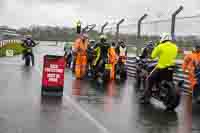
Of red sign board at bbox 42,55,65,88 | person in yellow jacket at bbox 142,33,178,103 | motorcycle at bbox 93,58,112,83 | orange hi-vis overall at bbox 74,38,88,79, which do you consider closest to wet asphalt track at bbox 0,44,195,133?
red sign board at bbox 42,55,65,88

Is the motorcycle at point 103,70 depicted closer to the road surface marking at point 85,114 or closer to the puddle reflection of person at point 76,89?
the puddle reflection of person at point 76,89

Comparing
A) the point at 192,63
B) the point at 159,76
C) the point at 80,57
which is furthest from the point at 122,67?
the point at 159,76

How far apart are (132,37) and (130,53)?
1966mm

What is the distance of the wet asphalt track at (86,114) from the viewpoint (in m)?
8.26

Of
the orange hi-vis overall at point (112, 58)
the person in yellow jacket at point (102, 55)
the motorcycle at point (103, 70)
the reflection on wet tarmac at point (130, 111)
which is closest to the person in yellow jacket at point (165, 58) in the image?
the reflection on wet tarmac at point (130, 111)

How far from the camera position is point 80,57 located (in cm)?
1877

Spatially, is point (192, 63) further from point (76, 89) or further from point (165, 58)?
point (76, 89)

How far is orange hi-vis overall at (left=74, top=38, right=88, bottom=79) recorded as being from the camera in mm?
18375

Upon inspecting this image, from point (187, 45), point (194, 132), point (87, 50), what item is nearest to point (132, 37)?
point (87, 50)

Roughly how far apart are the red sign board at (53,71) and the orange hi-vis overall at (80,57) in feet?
18.5

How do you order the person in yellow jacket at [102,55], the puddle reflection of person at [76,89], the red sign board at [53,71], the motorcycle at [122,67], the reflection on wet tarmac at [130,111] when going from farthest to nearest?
the motorcycle at [122,67] → the person in yellow jacket at [102,55] → the puddle reflection of person at [76,89] → the red sign board at [53,71] → the reflection on wet tarmac at [130,111]

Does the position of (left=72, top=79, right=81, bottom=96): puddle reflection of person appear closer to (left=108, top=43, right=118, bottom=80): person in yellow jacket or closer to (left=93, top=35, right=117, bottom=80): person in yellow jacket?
(left=93, top=35, right=117, bottom=80): person in yellow jacket

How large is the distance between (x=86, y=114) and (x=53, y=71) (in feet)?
10.7

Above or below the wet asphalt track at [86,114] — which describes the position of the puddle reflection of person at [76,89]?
above
